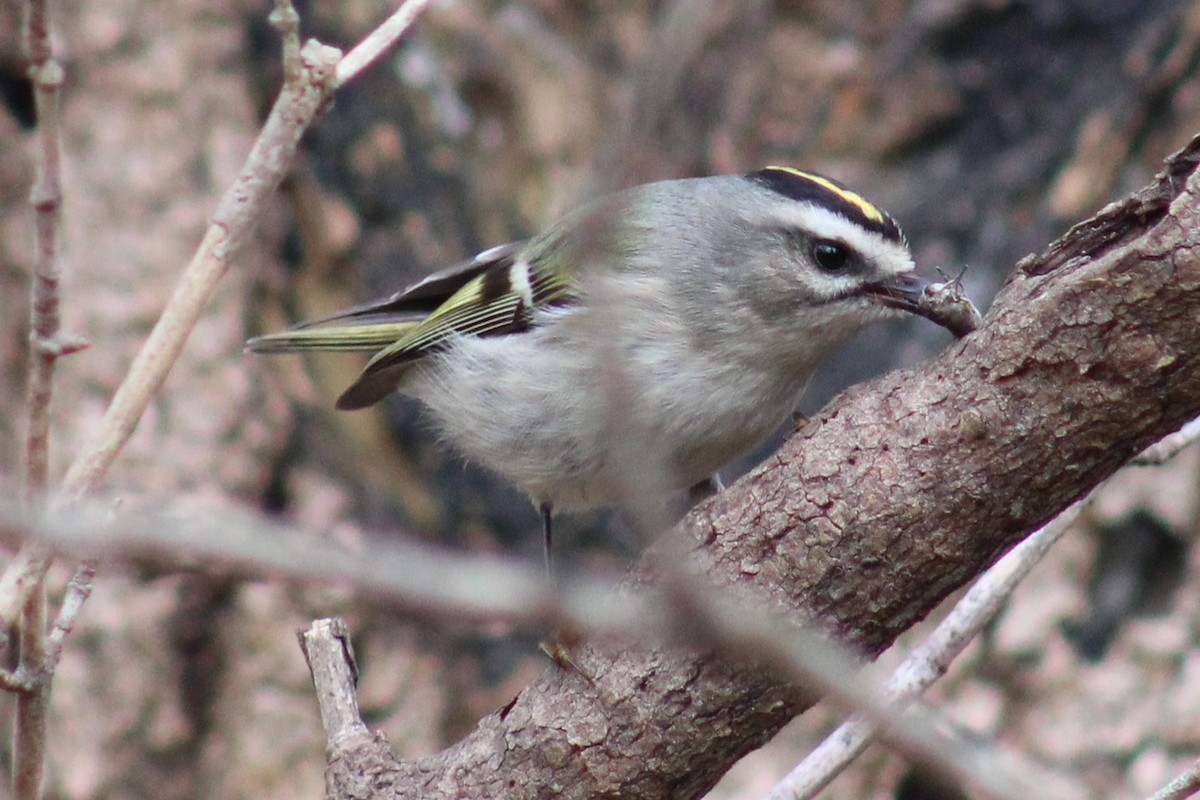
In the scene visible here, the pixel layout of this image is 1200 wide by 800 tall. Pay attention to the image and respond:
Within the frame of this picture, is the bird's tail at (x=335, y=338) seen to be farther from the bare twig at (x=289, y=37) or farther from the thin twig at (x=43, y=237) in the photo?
the thin twig at (x=43, y=237)

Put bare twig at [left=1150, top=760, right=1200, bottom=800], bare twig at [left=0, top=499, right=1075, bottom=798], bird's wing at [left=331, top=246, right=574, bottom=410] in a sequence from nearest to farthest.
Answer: bare twig at [left=0, top=499, right=1075, bottom=798], bare twig at [left=1150, top=760, right=1200, bottom=800], bird's wing at [left=331, top=246, right=574, bottom=410]

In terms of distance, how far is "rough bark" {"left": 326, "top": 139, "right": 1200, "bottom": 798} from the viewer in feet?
5.40

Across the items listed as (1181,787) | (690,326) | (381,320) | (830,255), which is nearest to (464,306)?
(381,320)

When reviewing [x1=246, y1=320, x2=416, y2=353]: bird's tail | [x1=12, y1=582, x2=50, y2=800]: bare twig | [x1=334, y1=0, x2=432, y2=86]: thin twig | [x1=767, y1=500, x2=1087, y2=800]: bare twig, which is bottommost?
[x1=767, y1=500, x2=1087, y2=800]: bare twig

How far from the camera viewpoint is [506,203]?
490 cm

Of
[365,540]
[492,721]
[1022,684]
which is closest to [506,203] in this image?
[365,540]

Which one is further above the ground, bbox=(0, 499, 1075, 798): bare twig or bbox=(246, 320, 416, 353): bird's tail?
bbox=(246, 320, 416, 353): bird's tail

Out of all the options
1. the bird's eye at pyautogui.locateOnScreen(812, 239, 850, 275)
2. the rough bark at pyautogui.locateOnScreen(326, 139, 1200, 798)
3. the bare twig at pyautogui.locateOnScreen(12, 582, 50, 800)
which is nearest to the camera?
the rough bark at pyautogui.locateOnScreen(326, 139, 1200, 798)

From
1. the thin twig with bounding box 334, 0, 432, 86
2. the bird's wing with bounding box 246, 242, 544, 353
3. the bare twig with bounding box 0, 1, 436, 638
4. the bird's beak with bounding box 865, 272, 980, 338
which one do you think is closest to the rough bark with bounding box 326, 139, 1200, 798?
the bird's beak with bounding box 865, 272, 980, 338

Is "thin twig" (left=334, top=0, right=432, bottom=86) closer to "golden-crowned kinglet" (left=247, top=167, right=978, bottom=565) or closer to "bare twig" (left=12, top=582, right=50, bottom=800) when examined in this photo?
"golden-crowned kinglet" (left=247, top=167, right=978, bottom=565)

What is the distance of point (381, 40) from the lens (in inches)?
85.6

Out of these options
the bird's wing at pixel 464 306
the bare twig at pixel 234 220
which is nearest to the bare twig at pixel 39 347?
the bare twig at pixel 234 220

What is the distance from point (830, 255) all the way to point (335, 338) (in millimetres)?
1557

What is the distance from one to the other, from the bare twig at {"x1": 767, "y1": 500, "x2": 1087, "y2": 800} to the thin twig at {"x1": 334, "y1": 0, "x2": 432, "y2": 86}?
4.91 ft
